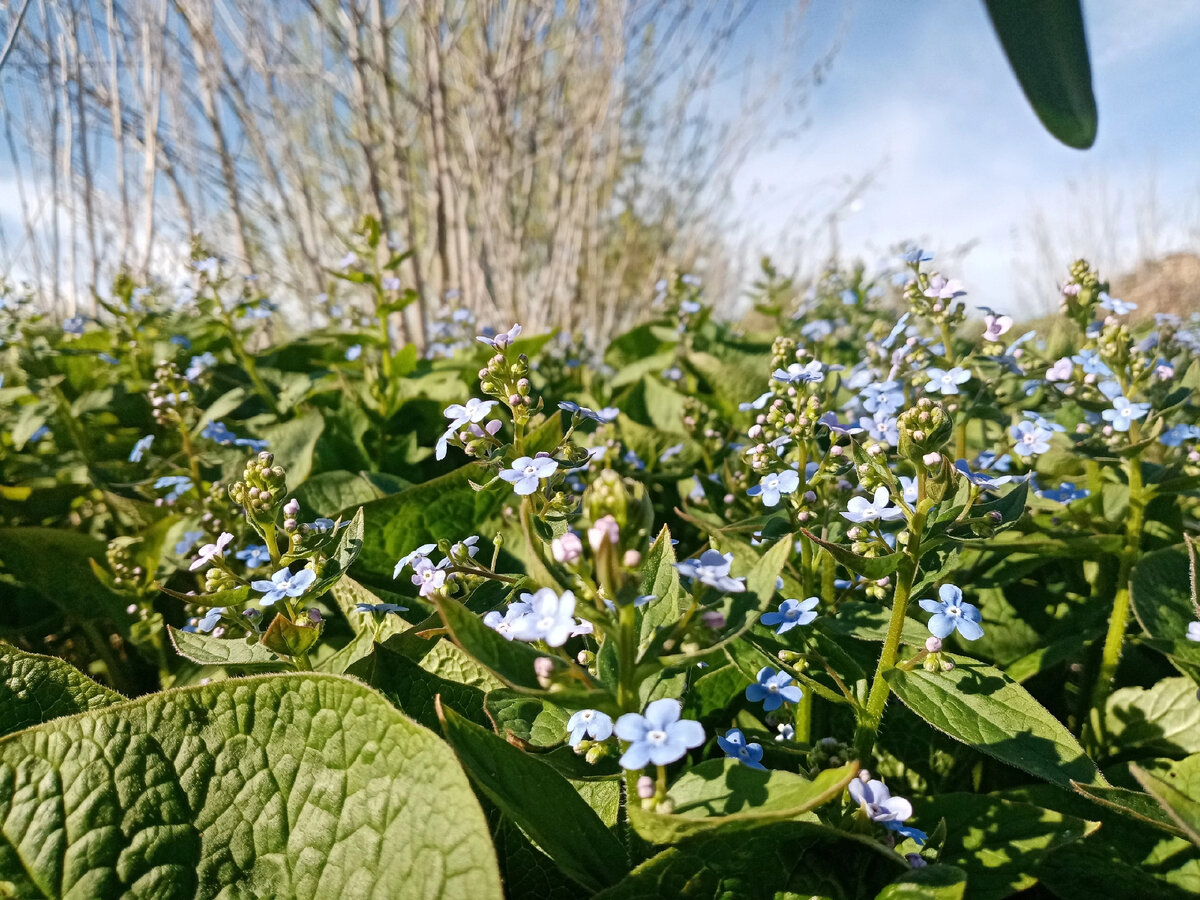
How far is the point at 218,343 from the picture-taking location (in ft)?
10.8

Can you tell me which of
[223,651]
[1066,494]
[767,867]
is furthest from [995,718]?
[223,651]

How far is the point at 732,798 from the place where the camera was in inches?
35.7

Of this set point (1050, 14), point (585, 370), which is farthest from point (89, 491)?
point (1050, 14)

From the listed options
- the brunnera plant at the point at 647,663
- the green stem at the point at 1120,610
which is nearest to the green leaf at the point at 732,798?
the brunnera plant at the point at 647,663

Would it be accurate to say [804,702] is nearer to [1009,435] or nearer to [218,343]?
[1009,435]

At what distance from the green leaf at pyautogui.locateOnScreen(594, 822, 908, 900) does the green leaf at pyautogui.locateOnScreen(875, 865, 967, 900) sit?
26 mm

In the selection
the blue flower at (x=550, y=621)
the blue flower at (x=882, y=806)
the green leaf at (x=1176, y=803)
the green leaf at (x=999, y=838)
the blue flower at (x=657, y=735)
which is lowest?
the green leaf at (x=999, y=838)

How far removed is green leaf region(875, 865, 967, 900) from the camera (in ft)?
2.99

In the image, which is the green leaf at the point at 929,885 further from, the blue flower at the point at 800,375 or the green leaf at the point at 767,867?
the blue flower at the point at 800,375

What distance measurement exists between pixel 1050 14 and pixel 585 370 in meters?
2.76

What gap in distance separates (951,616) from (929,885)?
37cm

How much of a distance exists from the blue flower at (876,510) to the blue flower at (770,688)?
28cm

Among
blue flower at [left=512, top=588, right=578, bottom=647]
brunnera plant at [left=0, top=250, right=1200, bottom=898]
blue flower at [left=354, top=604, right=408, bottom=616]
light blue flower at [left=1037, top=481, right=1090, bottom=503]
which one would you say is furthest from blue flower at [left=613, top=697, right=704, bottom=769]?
light blue flower at [left=1037, top=481, right=1090, bottom=503]

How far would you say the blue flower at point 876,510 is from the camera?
3.79 ft
